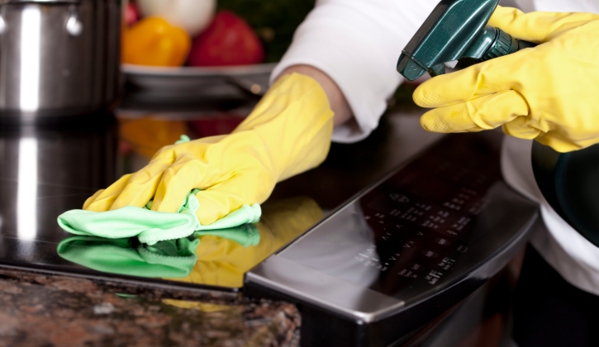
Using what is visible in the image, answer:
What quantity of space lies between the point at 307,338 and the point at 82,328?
17 centimetres

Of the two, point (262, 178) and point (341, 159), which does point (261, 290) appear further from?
point (341, 159)

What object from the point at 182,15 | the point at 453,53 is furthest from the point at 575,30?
the point at 182,15

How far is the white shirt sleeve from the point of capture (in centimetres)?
87

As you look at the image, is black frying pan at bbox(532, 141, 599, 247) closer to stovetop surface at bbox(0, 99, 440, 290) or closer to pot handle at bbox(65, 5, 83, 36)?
stovetop surface at bbox(0, 99, 440, 290)

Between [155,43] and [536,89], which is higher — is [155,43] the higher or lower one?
the lower one

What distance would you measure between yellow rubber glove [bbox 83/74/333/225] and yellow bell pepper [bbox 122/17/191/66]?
522mm

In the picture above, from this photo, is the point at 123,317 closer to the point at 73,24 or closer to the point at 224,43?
the point at 73,24

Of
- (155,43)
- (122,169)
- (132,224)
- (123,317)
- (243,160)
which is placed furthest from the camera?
(155,43)

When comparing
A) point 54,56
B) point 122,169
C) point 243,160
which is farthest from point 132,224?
point 54,56

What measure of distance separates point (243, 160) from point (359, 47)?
309mm

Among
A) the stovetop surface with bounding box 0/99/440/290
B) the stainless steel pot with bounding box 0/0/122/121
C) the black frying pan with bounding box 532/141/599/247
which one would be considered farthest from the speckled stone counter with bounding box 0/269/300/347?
the stainless steel pot with bounding box 0/0/122/121

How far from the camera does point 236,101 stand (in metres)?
1.26

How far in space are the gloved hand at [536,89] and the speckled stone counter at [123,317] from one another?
247 millimetres

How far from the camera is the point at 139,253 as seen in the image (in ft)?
1.82
